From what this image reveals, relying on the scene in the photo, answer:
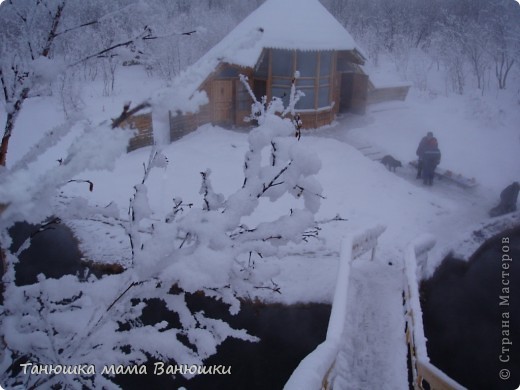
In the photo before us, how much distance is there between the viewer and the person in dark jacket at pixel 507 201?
10633mm

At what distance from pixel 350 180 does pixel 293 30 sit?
6519mm

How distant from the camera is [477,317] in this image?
7445mm

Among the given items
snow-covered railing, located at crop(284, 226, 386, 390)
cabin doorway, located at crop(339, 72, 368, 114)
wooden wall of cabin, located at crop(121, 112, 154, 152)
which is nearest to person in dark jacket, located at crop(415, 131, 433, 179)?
cabin doorway, located at crop(339, 72, 368, 114)

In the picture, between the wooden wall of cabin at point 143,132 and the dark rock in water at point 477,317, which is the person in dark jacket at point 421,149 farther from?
the wooden wall of cabin at point 143,132

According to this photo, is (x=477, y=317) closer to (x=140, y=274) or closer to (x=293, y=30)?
(x=140, y=274)

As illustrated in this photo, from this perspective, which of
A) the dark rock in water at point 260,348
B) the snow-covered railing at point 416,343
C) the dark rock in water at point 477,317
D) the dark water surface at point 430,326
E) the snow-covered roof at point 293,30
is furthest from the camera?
the snow-covered roof at point 293,30

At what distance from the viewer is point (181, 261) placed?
7.44 feet

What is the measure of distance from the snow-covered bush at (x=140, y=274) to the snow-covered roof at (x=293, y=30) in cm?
1137

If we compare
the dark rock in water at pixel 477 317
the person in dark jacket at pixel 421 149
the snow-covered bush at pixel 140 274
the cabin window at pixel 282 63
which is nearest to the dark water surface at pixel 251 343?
the dark rock in water at pixel 477 317

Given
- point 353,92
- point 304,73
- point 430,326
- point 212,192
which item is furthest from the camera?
point 353,92

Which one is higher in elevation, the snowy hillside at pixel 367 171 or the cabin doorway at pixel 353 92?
the cabin doorway at pixel 353 92

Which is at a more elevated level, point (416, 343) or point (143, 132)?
point (143, 132)

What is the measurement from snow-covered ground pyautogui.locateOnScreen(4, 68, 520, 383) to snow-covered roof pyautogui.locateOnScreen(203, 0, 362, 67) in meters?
3.35

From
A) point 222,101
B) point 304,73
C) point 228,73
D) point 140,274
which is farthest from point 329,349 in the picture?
point 228,73
